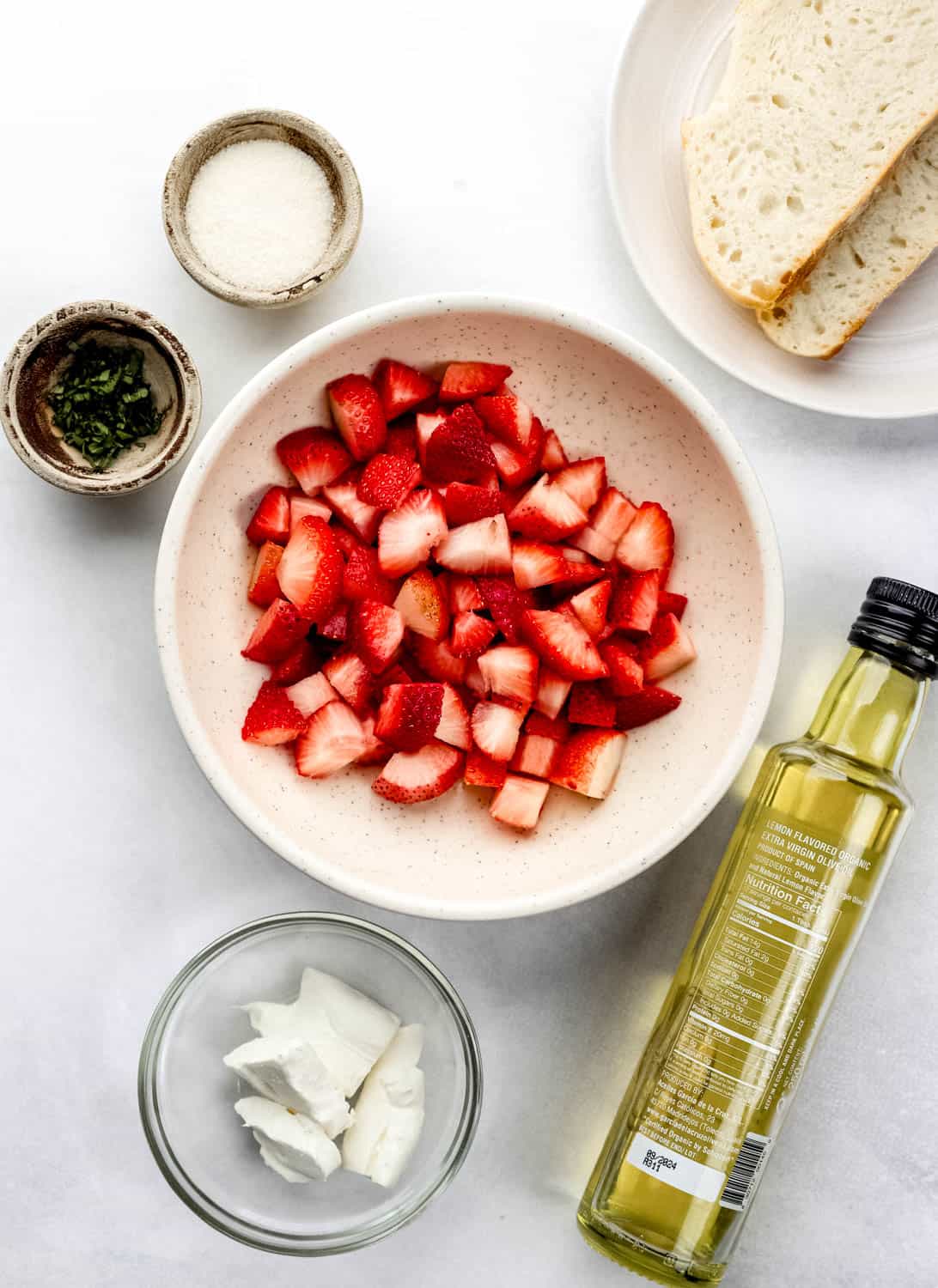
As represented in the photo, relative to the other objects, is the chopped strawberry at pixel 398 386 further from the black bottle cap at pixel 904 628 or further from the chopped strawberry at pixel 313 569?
the black bottle cap at pixel 904 628

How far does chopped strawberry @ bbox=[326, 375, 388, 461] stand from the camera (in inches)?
53.4

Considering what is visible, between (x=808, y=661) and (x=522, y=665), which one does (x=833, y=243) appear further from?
(x=522, y=665)

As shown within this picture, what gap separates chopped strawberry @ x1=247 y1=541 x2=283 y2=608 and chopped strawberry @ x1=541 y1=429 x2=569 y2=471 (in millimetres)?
372

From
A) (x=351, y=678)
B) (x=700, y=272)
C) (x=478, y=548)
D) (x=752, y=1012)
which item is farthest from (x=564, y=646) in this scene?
(x=700, y=272)

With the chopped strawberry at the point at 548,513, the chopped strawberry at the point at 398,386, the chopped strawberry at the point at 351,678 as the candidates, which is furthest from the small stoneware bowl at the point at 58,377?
the chopped strawberry at the point at 548,513

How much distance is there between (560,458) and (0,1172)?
4.20 ft

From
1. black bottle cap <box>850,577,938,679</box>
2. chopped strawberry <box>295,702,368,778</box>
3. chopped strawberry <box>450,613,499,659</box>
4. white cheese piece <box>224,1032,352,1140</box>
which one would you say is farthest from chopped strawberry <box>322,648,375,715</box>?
black bottle cap <box>850,577,938,679</box>

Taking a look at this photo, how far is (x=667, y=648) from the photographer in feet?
4.55

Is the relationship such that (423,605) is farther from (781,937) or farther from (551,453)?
(781,937)

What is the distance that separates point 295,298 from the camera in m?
1.41

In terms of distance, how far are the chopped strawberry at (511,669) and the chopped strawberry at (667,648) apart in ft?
0.53

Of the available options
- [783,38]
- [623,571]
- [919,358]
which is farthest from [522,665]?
[783,38]

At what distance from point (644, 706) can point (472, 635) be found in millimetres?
248

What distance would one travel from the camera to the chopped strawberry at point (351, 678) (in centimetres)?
135
